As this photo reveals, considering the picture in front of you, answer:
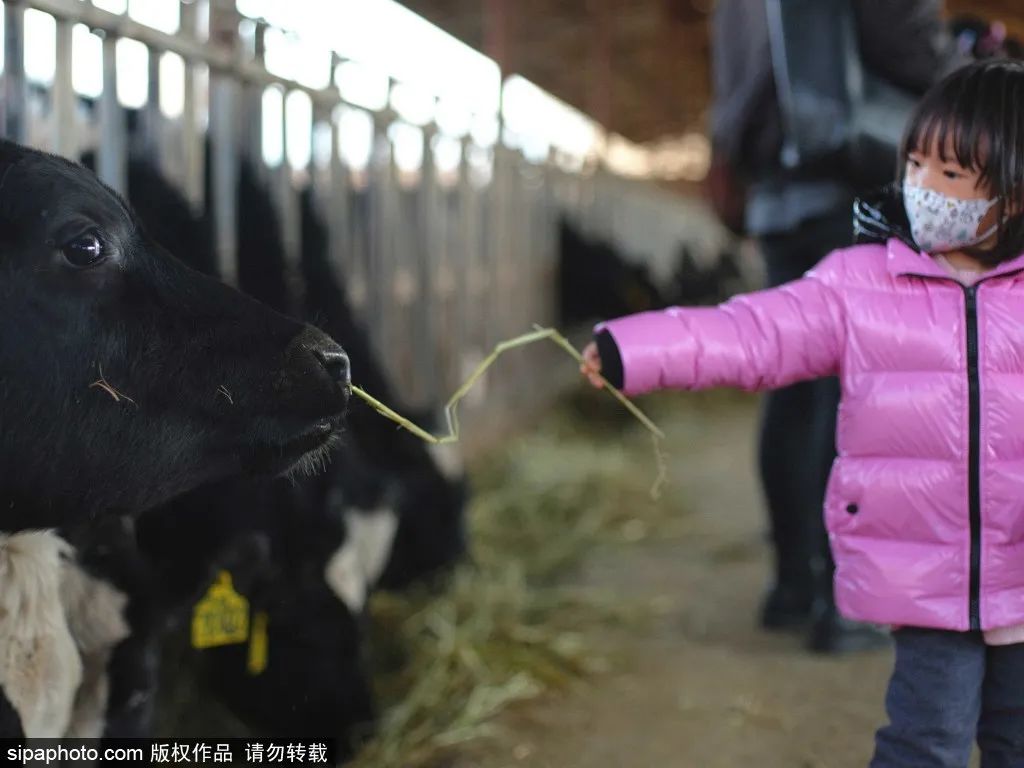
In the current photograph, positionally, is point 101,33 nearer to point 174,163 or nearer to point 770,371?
point 174,163

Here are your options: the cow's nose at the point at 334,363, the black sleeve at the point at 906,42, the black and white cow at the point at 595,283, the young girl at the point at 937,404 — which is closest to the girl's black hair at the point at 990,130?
the young girl at the point at 937,404

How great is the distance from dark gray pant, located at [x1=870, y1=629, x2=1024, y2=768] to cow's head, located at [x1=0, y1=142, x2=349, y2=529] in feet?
3.47

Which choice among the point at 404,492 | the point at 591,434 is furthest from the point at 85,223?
the point at 591,434

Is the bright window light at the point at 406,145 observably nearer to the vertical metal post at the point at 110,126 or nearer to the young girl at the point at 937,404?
the vertical metal post at the point at 110,126

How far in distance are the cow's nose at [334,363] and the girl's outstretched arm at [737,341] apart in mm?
458

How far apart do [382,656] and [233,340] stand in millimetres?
1596

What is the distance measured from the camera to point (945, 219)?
74.8 inches

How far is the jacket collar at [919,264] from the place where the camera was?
1.90 metres

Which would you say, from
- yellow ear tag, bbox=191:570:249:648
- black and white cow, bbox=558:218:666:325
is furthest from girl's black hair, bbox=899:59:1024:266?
black and white cow, bbox=558:218:666:325

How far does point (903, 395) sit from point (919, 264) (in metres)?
0.23

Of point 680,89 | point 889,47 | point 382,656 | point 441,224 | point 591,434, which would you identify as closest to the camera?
point 889,47

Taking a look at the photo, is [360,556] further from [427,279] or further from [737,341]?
[427,279]

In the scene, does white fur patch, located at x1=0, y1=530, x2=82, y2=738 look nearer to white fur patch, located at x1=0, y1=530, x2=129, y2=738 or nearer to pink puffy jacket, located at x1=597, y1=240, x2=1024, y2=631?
white fur patch, located at x1=0, y1=530, x2=129, y2=738

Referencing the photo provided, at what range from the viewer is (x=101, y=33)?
268cm
